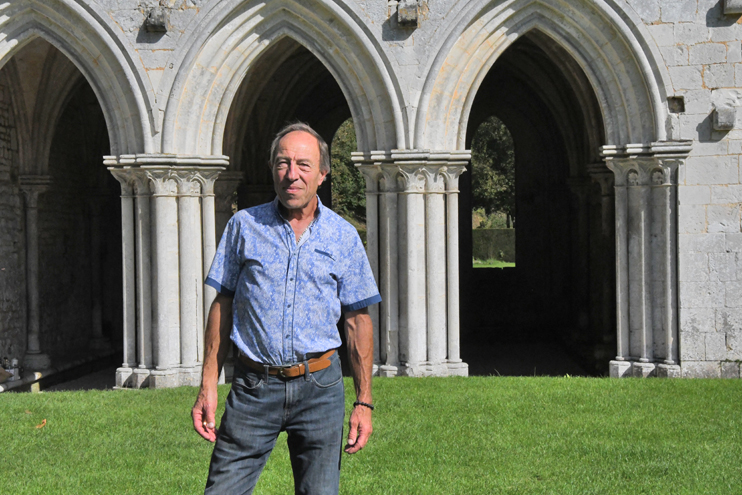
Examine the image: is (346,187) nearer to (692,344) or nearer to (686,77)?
(686,77)

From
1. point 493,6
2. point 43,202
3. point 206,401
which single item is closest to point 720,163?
point 493,6

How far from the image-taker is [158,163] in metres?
8.36

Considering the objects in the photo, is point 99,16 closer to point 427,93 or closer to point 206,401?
point 427,93

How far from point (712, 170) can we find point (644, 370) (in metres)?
1.99

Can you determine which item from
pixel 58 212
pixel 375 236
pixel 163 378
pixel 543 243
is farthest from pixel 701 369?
pixel 58 212

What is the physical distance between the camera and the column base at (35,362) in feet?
35.0

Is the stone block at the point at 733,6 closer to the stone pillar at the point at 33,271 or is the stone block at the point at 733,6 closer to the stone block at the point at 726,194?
the stone block at the point at 726,194

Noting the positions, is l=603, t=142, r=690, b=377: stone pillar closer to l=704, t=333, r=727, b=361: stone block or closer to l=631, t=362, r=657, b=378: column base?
l=631, t=362, r=657, b=378: column base

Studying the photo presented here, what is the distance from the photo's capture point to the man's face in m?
3.04

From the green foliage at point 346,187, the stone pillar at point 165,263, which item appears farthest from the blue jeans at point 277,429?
the green foliage at point 346,187

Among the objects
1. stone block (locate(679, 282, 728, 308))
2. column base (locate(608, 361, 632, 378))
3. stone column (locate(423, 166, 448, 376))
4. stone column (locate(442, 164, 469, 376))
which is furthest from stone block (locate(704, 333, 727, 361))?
stone column (locate(423, 166, 448, 376))

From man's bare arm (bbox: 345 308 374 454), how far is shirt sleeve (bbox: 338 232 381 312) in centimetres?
4

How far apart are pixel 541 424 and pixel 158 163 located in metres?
4.42

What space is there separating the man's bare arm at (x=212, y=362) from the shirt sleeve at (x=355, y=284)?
0.42m
